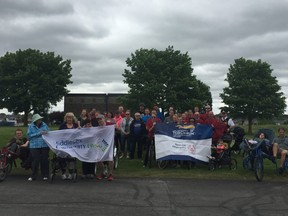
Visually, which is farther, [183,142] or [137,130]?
[137,130]

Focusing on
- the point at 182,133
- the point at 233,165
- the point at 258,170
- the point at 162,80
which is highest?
the point at 162,80

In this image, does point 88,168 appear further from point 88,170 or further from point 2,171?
point 2,171

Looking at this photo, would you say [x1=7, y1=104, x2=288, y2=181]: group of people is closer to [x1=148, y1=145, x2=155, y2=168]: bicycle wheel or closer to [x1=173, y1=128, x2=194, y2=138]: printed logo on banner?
[x1=148, y1=145, x2=155, y2=168]: bicycle wheel

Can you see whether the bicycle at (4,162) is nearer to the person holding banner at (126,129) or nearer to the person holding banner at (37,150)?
the person holding banner at (37,150)

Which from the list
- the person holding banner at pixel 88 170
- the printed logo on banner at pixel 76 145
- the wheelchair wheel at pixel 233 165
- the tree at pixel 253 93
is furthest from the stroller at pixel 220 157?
the tree at pixel 253 93

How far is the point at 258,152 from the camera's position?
38.4ft

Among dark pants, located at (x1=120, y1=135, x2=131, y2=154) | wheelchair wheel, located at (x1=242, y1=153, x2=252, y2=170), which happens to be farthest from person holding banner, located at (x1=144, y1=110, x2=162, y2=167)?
wheelchair wheel, located at (x1=242, y1=153, x2=252, y2=170)

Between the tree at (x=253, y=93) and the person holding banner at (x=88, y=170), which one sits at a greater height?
the tree at (x=253, y=93)

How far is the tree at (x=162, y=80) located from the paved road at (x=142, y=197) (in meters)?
37.5

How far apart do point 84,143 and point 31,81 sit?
169 feet

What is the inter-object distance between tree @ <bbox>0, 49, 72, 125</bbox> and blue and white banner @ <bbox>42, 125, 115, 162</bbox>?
49.7 metres

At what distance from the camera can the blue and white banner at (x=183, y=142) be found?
530 inches

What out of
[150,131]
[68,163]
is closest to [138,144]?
[150,131]

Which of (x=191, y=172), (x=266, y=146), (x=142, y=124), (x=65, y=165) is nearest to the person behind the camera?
(x=65, y=165)
